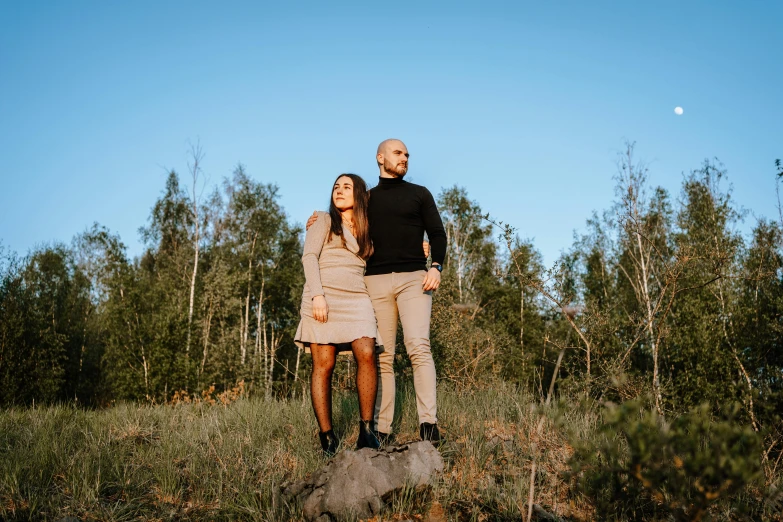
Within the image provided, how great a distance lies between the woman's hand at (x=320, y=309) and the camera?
3.90 m

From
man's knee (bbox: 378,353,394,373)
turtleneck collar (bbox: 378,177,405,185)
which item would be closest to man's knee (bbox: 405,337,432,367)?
man's knee (bbox: 378,353,394,373)

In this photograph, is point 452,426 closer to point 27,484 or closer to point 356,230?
point 356,230

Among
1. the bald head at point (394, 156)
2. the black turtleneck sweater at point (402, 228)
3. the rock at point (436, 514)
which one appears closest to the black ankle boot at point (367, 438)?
the rock at point (436, 514)

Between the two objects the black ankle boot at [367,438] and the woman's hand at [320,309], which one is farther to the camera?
the woman's hand at [320,309]

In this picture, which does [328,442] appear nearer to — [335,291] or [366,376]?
[366,376]

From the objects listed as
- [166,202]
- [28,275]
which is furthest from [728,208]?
[28,275]

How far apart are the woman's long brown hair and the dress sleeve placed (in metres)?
0.07

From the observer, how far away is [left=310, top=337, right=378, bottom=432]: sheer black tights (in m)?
3.92

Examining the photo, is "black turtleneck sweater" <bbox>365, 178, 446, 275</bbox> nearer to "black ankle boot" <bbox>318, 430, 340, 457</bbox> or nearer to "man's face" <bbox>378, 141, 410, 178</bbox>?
"man's face" <bbox>378, 141, 410, 178</bbox>

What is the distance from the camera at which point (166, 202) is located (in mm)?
28781

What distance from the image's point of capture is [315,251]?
407cm

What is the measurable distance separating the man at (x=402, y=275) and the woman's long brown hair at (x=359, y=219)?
0.09 meters

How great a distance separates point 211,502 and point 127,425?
7.84 ft

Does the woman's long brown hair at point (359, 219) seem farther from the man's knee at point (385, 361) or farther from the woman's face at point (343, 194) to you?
the man's knee at point (385, 361)
